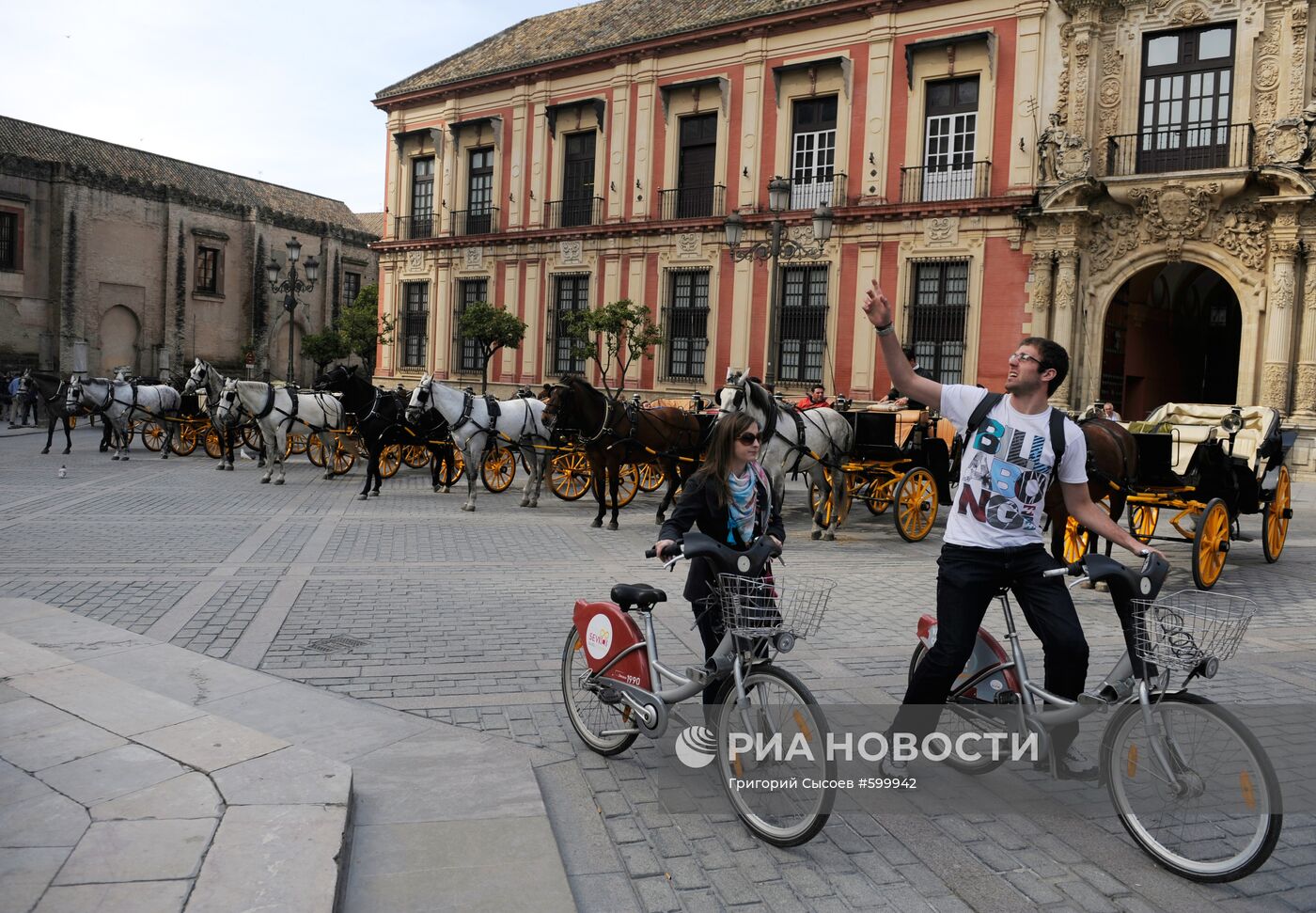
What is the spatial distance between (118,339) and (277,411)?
1166 inches

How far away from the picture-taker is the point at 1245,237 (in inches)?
792

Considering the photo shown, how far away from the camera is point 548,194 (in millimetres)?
30406

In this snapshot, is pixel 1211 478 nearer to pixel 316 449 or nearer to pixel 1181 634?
pixel 1181 634

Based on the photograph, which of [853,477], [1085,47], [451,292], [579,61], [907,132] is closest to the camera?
[853,477]

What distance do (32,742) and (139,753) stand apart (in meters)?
0.49

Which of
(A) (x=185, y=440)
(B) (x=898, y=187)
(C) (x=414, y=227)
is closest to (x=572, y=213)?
(C) (x=414, y=227)

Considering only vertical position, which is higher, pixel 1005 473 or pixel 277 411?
pixel 1005 473

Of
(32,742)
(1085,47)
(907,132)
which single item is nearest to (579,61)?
(907,132)

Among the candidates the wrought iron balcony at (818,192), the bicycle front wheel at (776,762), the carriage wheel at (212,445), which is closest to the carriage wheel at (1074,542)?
the bicycle front wheel at (776,762)

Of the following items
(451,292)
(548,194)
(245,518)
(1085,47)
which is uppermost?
(1085,47)

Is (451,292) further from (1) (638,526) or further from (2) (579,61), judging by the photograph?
(1) (638,526)

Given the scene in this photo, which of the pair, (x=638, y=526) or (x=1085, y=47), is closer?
(x=638, y=526)

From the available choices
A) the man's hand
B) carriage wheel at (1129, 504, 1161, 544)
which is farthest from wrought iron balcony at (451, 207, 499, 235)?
the man's hand

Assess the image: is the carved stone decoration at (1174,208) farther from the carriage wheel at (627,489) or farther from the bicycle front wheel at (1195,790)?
the bicycle front wheel at (1195,790)
